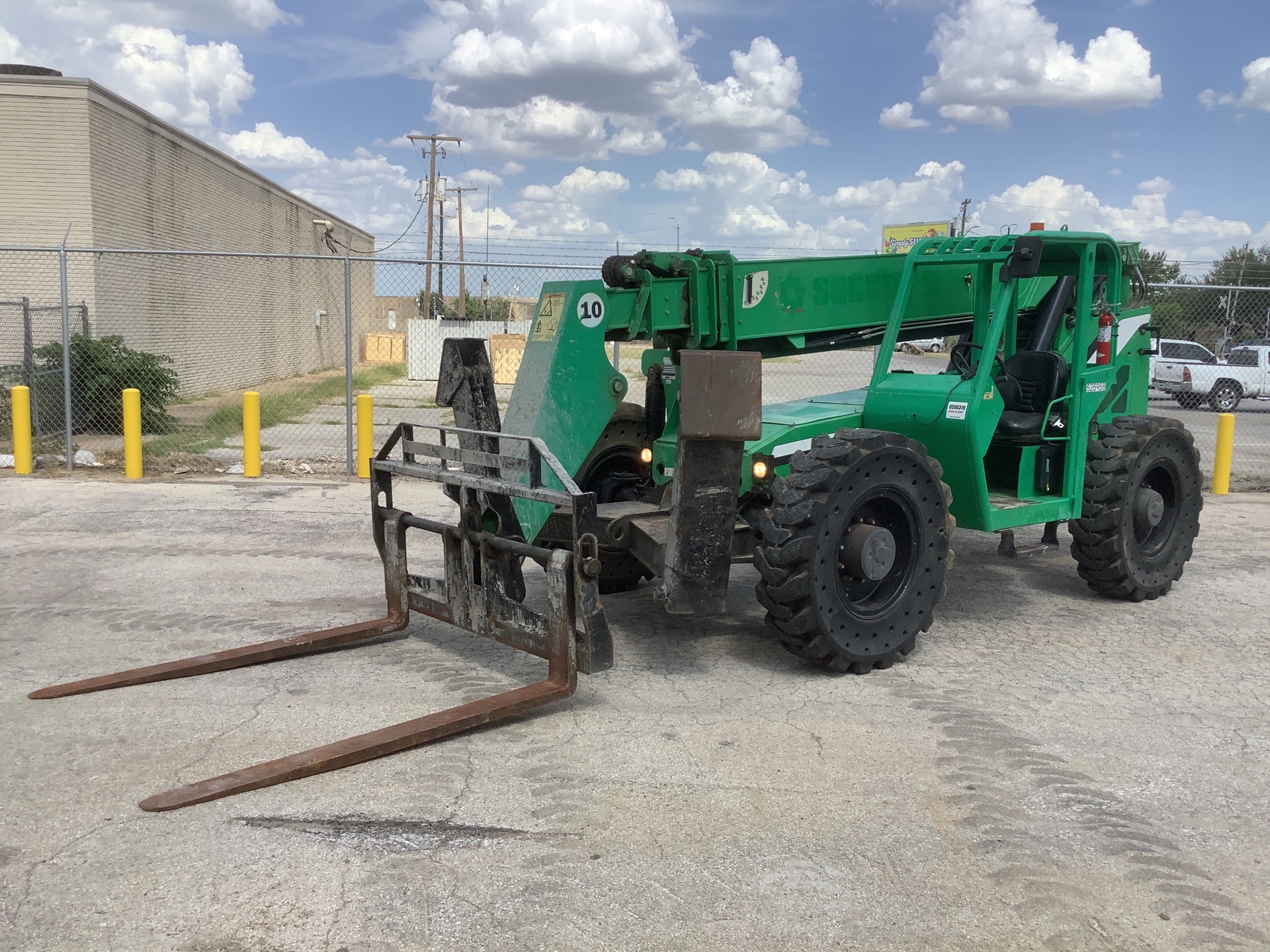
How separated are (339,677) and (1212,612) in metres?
5.70

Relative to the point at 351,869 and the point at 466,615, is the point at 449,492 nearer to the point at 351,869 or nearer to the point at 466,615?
the point at 466,615

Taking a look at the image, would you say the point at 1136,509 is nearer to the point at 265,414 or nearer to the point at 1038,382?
the point at 1038,382

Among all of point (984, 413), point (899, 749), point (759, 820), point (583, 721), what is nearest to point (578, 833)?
point (759, 820)

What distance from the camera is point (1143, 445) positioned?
6.97 m

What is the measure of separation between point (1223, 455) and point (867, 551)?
8.87 m

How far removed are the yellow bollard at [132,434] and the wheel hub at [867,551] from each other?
9.09 meters

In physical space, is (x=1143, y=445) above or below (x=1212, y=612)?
above

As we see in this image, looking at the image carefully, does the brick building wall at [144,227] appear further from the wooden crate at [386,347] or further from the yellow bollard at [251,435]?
the wooden crate at [386,347]

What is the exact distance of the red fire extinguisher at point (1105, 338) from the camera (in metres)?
6.87

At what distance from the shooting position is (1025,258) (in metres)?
6.06

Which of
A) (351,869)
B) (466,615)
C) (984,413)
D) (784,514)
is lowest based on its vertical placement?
(351,869)

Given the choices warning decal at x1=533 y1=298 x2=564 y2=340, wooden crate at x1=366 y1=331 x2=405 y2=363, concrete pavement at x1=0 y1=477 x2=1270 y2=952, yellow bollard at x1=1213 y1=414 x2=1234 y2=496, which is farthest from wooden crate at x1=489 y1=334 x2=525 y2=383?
warning decal at x1=533 y1=298 x2=564 y2=340

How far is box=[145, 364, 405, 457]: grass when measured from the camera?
14625mm

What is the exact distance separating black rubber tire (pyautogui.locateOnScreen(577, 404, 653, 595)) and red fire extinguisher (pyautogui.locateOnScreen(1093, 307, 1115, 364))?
9.74 feet
